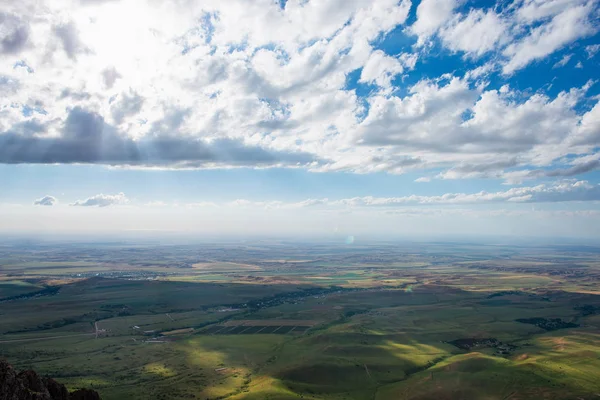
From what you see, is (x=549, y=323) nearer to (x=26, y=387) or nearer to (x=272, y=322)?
(x=272, y=322)

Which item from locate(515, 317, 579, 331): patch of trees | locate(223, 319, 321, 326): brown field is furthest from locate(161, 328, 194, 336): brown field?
locate(515, 317, 579, 331): patch of trees

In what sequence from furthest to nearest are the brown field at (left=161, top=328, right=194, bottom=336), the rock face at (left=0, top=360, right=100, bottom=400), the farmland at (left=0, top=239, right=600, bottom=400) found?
the brown field at (left=161, top=328, right=194, bottom=336), the farmland at (left=0, top=239, right=600, bottom=400), the rock face at (left=0, top=360, right=100, bottom=400)

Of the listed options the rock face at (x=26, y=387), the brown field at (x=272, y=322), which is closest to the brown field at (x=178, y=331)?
the brown field at (x=272, y=322)

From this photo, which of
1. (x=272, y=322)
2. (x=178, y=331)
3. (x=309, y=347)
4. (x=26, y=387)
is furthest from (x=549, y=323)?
(x=26, y=387)

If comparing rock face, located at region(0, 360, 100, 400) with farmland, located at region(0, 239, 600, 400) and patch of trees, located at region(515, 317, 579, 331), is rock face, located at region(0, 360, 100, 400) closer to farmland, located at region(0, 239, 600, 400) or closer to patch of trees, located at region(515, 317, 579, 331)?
farmland, located at region(0, 239, 600, 400)

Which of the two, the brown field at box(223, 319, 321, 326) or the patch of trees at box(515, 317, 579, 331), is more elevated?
the brown field at box(223, 319, 321, 326)

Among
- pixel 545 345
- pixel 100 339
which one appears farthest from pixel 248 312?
pixel 545 345

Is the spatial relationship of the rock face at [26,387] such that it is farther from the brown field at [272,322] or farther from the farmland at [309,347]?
the brown field at [272,322]

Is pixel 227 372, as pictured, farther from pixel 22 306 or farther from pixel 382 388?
pixel 22 306
